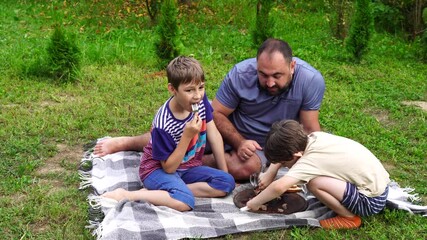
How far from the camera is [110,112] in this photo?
611cm

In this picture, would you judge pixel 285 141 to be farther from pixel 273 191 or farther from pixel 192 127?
pixel 192 127

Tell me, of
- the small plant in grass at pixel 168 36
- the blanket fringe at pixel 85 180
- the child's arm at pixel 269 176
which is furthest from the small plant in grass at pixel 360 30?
the blanket fringe at pixel 85 180

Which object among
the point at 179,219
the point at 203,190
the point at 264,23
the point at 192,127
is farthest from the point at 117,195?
the point at 264,23

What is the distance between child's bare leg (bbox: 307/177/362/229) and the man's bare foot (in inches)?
75.8

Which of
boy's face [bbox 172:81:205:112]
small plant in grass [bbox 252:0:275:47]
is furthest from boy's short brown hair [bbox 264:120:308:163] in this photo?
small plant in grass [bbox 252:0:275:47]

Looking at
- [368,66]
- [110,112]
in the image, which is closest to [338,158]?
[110,112]

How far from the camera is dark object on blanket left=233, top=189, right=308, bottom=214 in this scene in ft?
13.3

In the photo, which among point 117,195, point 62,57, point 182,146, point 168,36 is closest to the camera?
point 182,146

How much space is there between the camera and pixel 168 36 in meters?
7.70

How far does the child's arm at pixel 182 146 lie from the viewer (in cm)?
388

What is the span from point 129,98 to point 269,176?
9.33ft

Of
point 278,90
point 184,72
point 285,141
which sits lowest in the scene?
point 285,141

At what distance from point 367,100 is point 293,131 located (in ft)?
10.8

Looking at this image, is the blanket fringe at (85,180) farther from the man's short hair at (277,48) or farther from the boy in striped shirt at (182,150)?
the man's short hair at (277,48)
